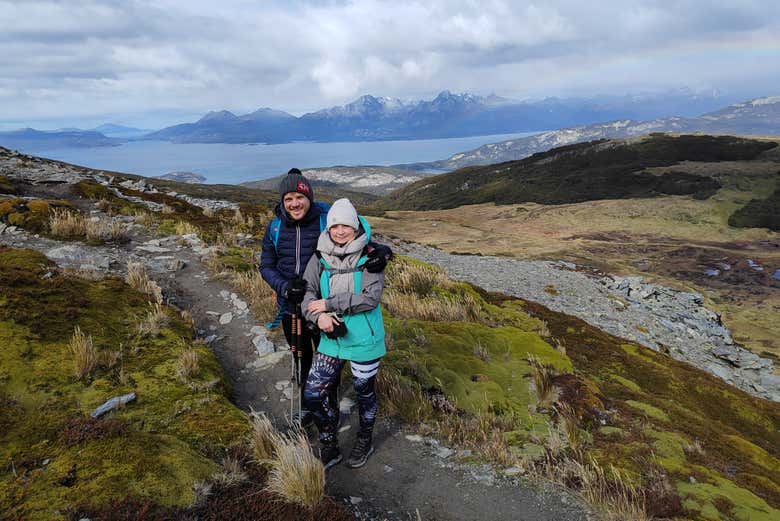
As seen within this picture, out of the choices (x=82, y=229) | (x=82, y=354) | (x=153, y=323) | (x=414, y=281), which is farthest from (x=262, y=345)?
(x=82, y=229)

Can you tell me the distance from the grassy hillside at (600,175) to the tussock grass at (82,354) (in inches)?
3598

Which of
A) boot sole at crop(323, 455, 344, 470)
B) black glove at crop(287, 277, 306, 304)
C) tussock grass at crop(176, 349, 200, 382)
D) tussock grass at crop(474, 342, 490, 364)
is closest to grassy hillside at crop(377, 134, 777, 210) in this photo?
tussock grass at crop(474, 342, 490, 364)

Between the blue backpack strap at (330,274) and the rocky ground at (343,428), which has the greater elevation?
the blue backpack strap at (330,274)

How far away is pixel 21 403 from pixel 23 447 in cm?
105

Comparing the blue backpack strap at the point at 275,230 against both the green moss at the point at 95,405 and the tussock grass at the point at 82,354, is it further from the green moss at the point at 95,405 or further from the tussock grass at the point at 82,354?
the tussock grass at the point at 82,354

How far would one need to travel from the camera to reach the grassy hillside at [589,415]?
4535mm

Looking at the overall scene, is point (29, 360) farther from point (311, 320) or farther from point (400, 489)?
point (400, 489)

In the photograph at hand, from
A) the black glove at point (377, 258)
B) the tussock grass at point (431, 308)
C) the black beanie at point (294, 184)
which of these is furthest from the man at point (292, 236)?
the tussock grass at point (431, 308)

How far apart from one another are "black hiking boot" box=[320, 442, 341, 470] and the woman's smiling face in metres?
2.35

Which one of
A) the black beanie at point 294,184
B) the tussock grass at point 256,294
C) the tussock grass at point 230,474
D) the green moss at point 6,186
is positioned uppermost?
the green moss at point 6,186

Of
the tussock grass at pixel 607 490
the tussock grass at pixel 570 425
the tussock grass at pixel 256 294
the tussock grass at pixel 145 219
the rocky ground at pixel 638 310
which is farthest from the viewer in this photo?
the rocky ground at pixel 638 310

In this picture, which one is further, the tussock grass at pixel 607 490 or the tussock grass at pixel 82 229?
the tussock grass at pixel 82 229

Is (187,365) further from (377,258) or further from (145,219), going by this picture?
(145,219)

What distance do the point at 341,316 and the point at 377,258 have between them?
719 mm
